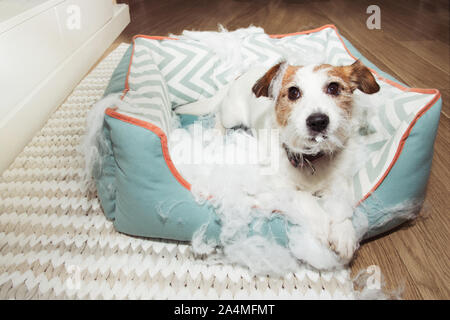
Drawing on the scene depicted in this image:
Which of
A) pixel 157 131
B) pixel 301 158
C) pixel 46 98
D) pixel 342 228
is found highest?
pixel 157 131

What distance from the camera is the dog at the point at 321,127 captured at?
96 cm

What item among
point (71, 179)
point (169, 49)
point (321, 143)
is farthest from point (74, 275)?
point (169, 49)

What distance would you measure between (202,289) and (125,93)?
33.4 inches

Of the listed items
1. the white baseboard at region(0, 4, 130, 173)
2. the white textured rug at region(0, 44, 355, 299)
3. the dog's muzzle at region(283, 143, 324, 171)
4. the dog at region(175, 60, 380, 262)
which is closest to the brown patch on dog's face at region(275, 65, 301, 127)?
the dog at region(175, 60, 380, 262)

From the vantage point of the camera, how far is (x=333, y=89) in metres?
1.01

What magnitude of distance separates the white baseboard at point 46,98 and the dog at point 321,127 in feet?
4.00

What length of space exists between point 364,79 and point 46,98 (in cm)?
174

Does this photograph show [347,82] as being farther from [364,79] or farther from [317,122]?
[317,122]

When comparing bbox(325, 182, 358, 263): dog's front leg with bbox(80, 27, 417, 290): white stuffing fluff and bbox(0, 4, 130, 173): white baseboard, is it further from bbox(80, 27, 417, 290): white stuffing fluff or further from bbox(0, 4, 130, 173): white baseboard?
bbox(0, 4, 130, 173): white baseboard

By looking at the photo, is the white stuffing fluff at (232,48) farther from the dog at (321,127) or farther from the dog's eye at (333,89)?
the dog's eye at (333,89)

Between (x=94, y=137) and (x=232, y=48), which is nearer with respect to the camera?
(x=94, y=137)

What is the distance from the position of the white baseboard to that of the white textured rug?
0.84 feet

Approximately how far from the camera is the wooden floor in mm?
1059

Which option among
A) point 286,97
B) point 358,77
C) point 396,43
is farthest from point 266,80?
point 396,43
